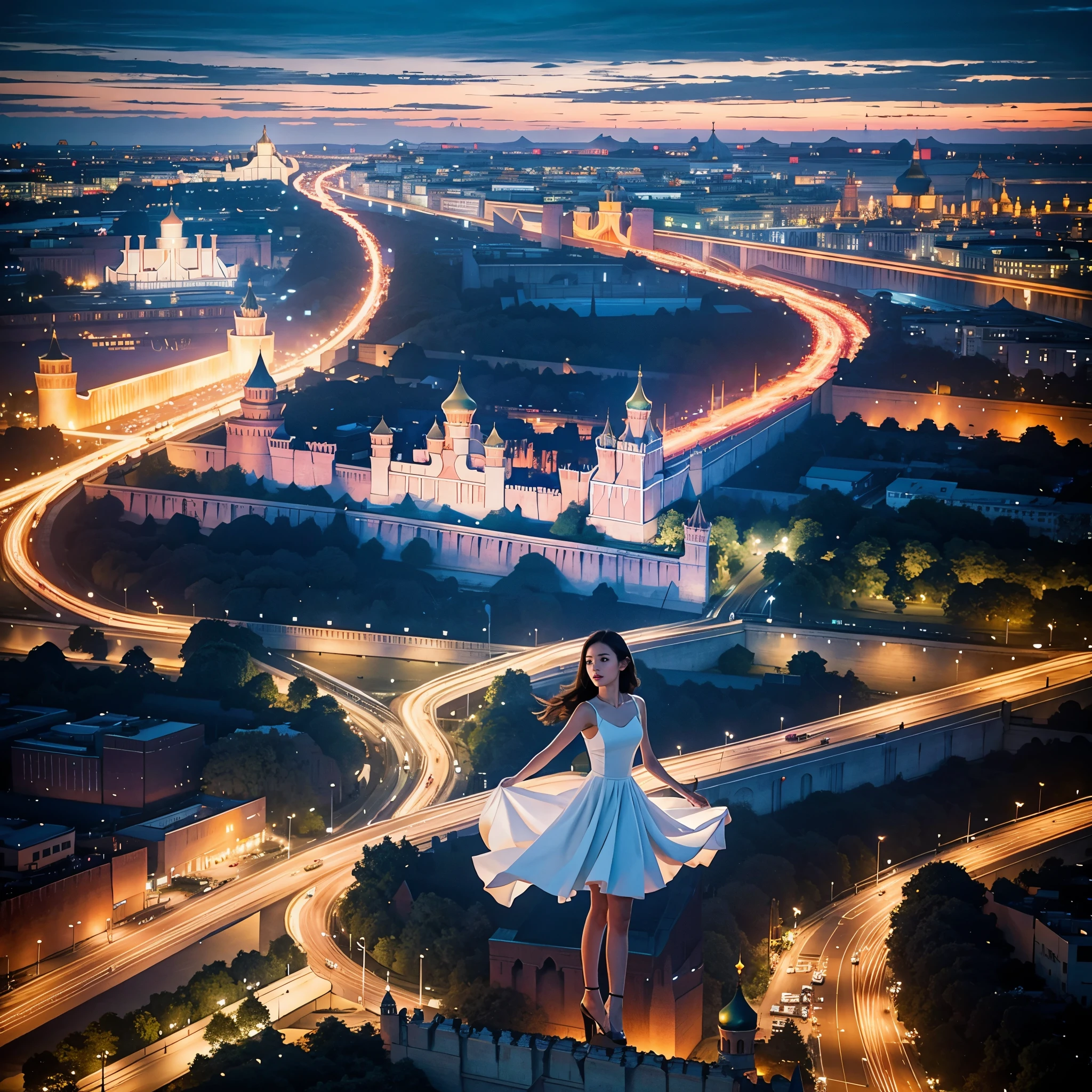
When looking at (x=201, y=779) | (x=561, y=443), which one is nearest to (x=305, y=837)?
(x=201, y=779)

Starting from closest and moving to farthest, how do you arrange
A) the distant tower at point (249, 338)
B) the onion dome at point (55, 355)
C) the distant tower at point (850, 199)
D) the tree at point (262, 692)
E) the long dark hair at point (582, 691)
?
the long dark hair at point (582, 691) < the tree at point (262, 692) < the onion dome at point (55, 355) < the distant tower at point (249, 338) < the distant tower at point (850, 199)

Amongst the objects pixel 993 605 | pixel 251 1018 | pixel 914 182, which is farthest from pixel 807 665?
pixel 914 182

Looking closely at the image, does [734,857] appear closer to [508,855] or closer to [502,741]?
[502,741]

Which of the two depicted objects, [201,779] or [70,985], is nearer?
[70,985]

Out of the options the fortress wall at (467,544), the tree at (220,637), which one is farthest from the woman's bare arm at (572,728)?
the fortress wall at (467,544)

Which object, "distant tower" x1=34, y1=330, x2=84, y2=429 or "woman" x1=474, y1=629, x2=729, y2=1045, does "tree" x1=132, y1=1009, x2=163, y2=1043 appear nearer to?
"woman" x1=474, y1=629, x2=729, y2=1045

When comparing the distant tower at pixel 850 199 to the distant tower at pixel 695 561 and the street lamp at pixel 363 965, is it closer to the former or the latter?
the distant tower at pixel 695 561

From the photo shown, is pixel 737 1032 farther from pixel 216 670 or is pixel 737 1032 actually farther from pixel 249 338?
pixel 249 338
